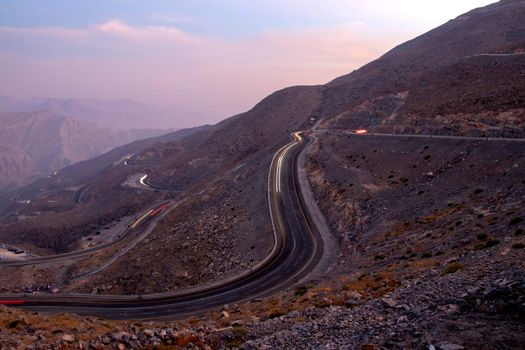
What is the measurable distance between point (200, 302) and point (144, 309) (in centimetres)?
701

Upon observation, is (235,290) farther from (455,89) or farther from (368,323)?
(455,89)

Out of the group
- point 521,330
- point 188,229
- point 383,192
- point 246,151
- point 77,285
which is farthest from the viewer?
point 246,151

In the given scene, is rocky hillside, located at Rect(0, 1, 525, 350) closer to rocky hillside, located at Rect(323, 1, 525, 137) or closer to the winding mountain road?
rocky hillside, located at Rect(323, 1, 525, 137)

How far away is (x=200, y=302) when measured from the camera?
43.3m

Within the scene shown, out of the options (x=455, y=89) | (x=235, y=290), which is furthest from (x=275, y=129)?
(x=235, y=290)

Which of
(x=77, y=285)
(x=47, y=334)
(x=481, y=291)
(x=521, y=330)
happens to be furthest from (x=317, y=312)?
(x=77, y=285)

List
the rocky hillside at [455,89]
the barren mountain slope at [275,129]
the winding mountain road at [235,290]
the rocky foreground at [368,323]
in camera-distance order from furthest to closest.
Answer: the rocky hillside at [455,89]
the barren mountain slope at [275,129]
the winding mountain road at [235,290]
the rocky foreground at [368,323]

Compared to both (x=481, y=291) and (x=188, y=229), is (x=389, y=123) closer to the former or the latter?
(x=188, y=229)

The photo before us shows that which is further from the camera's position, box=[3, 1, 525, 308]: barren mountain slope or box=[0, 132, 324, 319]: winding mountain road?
box=[3, 1, 525, 308]: barren mountain slope

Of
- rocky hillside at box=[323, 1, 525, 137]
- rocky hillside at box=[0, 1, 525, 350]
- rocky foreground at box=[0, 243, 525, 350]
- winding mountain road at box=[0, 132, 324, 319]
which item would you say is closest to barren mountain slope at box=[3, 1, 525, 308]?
rocky hillside at box=[323, 1, 525, 137]

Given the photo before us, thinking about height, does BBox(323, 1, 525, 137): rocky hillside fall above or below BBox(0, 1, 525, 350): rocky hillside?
above

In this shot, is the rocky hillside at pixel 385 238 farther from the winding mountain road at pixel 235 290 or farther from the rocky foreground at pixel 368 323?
the winding mountain road at pixel 235 290

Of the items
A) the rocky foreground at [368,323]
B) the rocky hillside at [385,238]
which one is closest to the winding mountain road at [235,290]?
the rocky hillside at [385,238]

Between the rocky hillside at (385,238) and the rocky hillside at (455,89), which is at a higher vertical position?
the rocky hillside at (455,89)
